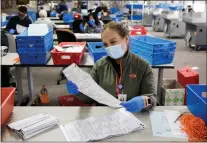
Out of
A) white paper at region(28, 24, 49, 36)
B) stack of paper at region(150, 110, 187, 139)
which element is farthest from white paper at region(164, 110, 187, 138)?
white paper at region(28, 24, 49, 36)

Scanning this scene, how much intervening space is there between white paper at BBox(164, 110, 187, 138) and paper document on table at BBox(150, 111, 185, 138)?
2cm

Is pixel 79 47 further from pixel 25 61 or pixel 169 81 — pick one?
pixel 169 81

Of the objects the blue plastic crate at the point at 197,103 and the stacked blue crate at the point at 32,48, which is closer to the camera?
the blue plastic crate at the point at 197,103

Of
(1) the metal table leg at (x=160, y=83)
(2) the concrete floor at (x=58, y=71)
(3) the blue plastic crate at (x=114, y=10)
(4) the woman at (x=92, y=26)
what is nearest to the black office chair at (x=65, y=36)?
(2) the concrete floor at (x=58, y=71)

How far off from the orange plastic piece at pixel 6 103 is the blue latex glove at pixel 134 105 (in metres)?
0.68

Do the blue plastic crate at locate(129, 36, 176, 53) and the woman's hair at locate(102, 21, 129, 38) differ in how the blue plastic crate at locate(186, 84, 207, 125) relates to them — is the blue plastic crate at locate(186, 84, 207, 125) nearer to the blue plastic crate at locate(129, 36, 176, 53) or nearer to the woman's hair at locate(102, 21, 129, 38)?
the woman's hair at locate(102, 21, 129, 38)

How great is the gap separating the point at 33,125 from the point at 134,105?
23.7 inches

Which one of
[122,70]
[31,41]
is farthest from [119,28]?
[31,41]

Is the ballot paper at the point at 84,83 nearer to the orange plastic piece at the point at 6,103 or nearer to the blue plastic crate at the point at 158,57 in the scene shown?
the orange plastic piece at the point at 6,103

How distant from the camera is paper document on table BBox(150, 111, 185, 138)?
1.40 meters

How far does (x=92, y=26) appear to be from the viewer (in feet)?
17.9

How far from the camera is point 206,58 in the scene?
642 centimetres

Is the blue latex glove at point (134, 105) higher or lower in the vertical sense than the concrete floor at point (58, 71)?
higher

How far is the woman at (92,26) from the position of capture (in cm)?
539
